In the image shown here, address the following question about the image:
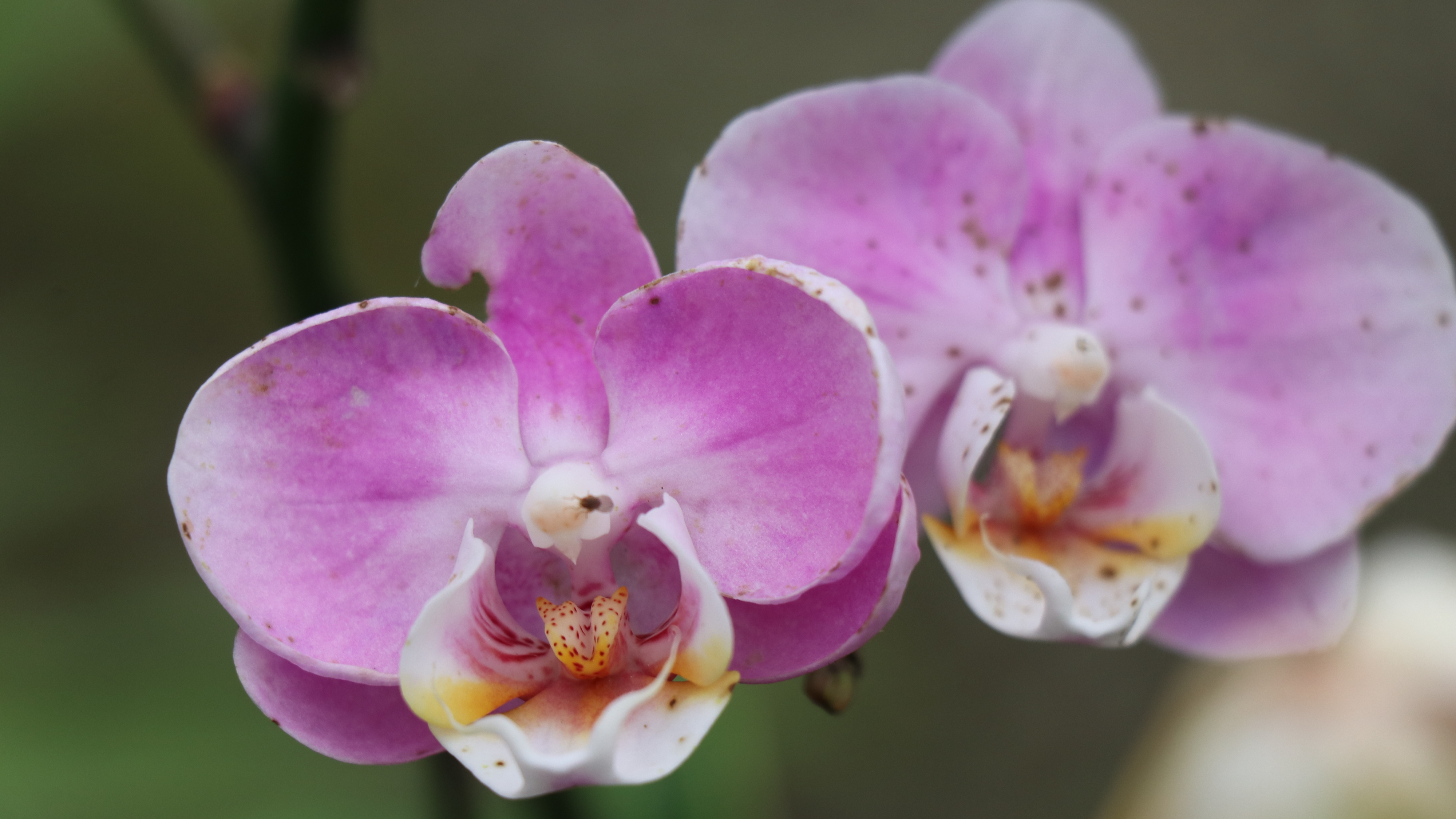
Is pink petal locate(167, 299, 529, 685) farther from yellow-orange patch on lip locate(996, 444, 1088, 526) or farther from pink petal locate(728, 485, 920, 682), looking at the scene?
yellow-orange patch on lip locate(996, 444, 1088, 526)

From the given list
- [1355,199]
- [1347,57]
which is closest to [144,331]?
[1355,199]

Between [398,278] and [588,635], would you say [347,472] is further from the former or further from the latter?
[398,278]

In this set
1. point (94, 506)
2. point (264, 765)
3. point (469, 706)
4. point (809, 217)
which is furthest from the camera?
point (94, 506)

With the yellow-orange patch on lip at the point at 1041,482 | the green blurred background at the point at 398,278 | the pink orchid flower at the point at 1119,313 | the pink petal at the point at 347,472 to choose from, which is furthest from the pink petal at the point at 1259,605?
the green blurred background at the point at 398,278

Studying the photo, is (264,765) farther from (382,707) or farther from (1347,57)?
(1347,57)

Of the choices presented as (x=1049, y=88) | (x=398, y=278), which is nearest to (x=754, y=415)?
(x=1049, y=88)

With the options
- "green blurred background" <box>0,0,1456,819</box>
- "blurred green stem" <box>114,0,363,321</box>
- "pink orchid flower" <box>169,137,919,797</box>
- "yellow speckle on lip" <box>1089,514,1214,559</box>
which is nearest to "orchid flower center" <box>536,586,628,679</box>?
"pink orchid flower" <box>169,137,919,797</box>
